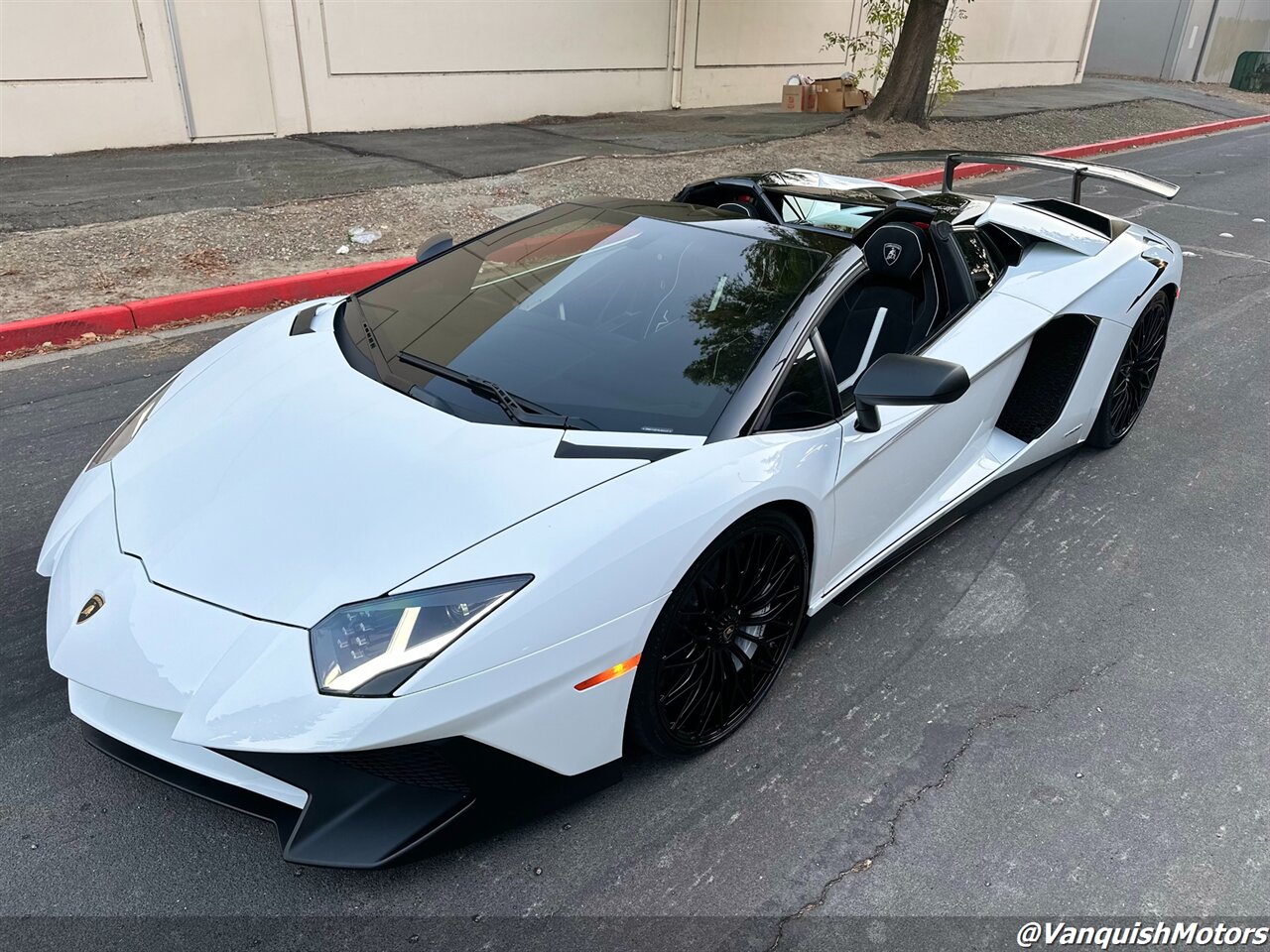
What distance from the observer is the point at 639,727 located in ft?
7.75

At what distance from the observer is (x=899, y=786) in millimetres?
2592

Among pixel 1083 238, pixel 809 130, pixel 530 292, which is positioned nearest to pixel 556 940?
pixel 530 292

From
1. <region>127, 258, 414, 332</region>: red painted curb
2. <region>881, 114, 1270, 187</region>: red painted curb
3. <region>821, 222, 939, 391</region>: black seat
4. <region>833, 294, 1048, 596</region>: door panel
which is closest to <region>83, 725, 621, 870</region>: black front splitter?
<region>833, 294, 1048, 596</region>: door panel

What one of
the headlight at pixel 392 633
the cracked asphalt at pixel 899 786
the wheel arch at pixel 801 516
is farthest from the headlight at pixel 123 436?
the wheel arch at pixel 801 516

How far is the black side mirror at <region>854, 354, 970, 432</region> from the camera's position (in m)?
2.60

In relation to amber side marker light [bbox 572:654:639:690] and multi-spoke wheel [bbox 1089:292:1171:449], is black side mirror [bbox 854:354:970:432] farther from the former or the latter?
multi-spoke wheel [bbox 1089:292:1171:449]

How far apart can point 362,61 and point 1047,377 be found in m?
11.5

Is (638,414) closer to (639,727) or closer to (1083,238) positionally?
(639,727)

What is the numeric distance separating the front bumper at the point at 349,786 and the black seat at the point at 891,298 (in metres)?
1.79

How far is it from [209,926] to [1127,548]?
11.5 feet

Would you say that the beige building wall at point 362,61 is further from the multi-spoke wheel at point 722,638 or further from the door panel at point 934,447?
the multi-spoke wheel at point 722,638

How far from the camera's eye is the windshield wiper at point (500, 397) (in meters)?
2.47

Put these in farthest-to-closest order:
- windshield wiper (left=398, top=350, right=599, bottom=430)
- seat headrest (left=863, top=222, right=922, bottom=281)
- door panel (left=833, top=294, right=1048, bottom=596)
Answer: seat headrest (left=863, top=222, right=922, bottom=281) < door panel (left=833, top=294, right=1048, bottom=596) < windshield wiper (left=398, top=350, right=599, bottom=430)

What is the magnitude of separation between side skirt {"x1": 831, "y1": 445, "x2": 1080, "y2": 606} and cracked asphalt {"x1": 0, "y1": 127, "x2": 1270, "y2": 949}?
14 centimetres
